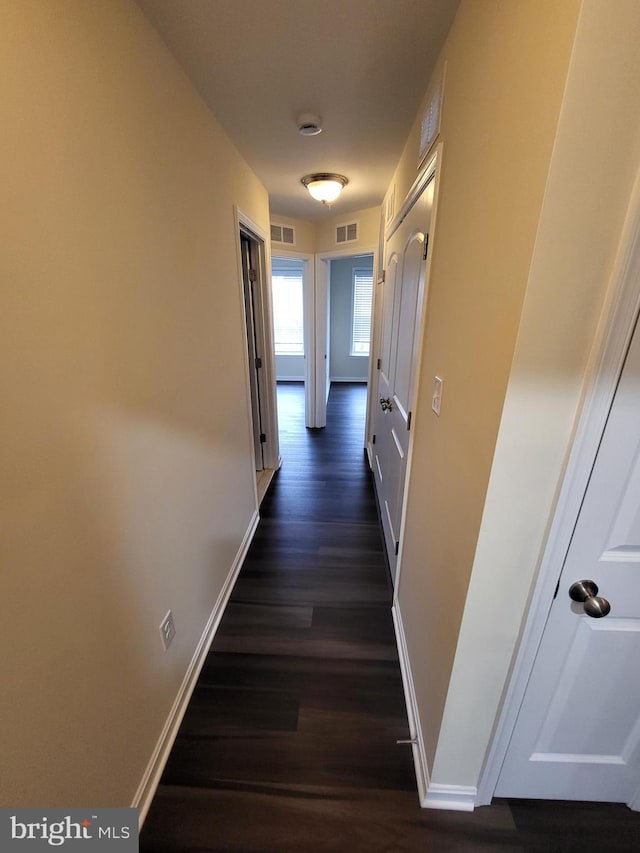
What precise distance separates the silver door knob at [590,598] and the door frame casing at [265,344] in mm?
1891

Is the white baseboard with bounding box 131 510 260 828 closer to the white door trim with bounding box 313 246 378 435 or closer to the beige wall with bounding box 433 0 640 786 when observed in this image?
the beige wall with bounding box 433 0 640 786

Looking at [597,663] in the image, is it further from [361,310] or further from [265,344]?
[361,310]

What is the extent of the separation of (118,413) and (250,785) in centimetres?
135

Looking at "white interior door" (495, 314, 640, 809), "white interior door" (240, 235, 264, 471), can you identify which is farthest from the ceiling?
"white interior door" (495, 314, 640, 809)

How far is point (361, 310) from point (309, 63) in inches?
200

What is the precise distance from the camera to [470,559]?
813mm

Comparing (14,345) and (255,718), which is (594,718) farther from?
(14,345)

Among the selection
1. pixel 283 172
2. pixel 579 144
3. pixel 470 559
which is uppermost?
pixel 283 172

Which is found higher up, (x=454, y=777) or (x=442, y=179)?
(x=442, y=179)

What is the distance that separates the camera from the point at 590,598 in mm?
806

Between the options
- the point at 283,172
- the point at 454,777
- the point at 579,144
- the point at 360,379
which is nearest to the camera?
A: the point at 579,144

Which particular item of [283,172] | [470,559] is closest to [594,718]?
[470,559]

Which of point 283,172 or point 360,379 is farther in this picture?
point 360,379

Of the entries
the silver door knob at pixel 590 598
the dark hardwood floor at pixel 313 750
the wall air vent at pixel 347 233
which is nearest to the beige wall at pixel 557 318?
the silver door knob at pixel 590 598
